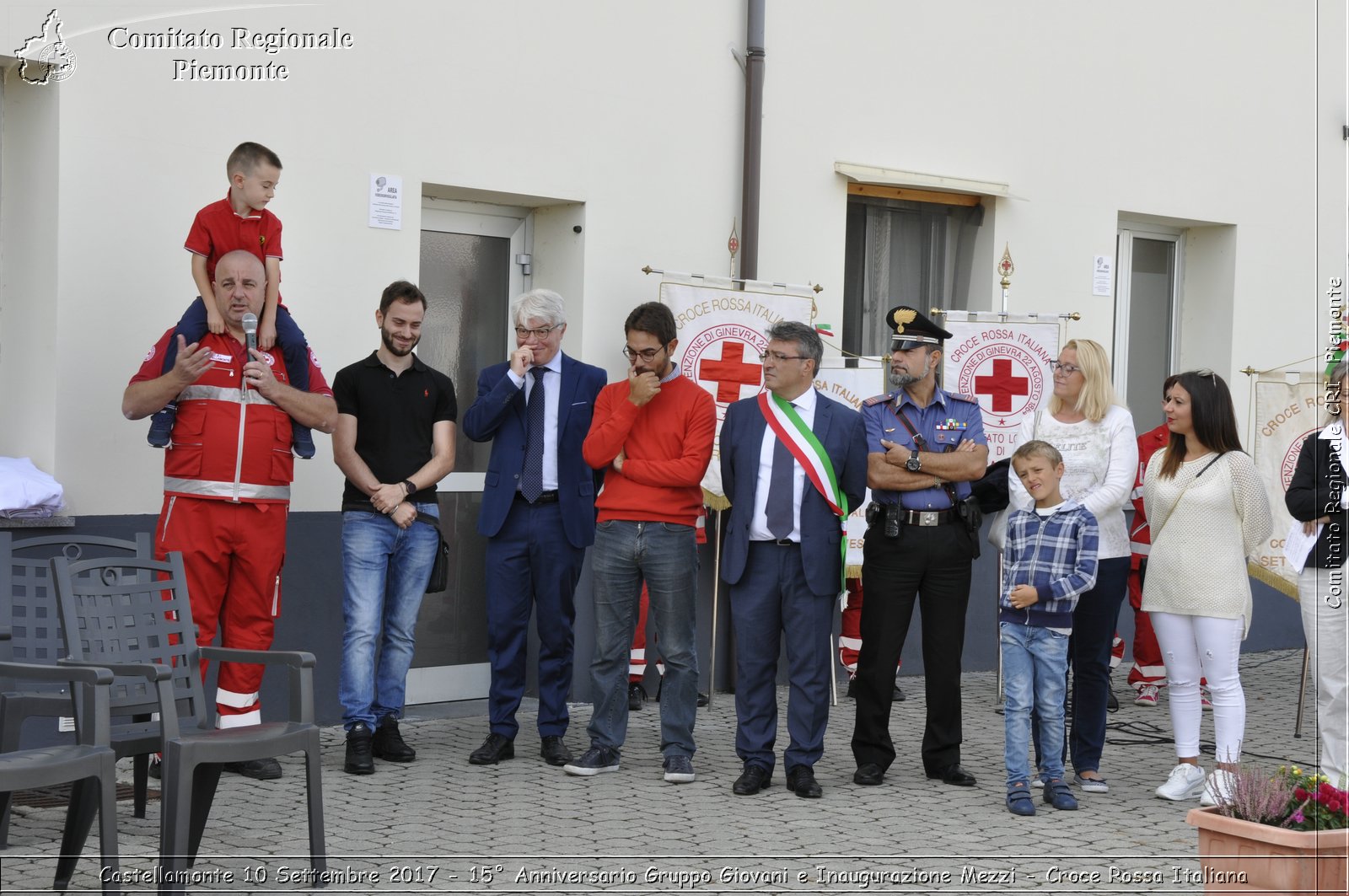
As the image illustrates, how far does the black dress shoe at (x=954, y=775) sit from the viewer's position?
6.52 metres

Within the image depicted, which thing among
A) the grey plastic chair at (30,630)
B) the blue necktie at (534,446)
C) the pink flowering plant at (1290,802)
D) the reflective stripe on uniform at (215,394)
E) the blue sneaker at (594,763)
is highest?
the reflective stripe on uniform at (215,394)

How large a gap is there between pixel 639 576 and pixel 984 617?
3.63 metres

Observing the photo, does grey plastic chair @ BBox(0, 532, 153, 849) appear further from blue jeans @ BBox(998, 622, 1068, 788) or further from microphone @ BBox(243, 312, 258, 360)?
blue jeans @ BBox(998, 622, 1068, 788)

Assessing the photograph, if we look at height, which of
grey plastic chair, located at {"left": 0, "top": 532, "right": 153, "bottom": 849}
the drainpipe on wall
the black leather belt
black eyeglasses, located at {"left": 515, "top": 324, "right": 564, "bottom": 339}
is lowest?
grey plastic chair, located at {"left": 0, "top": 532, "right": 153, "bottom": 849}

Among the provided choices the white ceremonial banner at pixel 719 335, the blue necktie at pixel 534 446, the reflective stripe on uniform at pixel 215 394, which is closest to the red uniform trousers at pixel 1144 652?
the white ceremonial banner at pixel 719 335

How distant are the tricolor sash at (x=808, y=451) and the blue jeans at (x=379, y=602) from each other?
1.64 meters

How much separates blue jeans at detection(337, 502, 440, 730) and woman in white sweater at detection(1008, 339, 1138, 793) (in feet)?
8.95

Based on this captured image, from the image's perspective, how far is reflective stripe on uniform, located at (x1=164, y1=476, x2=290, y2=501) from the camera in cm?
603

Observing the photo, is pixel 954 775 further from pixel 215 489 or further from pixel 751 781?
pixel 215 489

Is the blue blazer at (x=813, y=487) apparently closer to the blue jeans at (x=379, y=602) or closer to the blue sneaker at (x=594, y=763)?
the blue sneaker at (x=594, y=763)

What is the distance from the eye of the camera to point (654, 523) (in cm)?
638

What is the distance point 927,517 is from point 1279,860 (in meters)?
2.40

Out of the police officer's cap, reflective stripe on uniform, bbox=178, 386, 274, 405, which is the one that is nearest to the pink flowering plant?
the police officer's cap

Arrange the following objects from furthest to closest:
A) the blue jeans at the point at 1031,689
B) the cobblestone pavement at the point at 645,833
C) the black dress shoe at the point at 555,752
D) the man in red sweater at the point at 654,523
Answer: the black dress shoe at the point at 555,752, the man in red sweater at the point at 654,523, the blue jeans at the point at 1031,689, the cobblestone pavement at the point at 645,833
